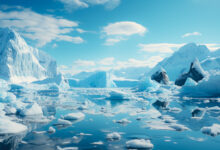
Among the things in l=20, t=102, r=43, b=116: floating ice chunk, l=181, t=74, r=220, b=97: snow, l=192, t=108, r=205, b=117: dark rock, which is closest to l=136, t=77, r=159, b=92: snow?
l=181, t=74, r=220, b=97: snow

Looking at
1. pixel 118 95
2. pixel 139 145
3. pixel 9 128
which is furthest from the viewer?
pixel 118 95

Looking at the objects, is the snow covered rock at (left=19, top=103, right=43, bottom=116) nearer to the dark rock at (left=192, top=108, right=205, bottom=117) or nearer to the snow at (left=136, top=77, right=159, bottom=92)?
the dark rock at (left=192, top=108, right=205, bottom=117)

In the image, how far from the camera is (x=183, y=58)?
8606cm

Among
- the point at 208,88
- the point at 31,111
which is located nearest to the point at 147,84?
the point at 208,88

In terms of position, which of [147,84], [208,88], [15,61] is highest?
[15,61]

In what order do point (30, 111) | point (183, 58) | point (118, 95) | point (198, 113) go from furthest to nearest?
point (183, 58)
point (118, 95)
point (198, 113)
point (30, 111)

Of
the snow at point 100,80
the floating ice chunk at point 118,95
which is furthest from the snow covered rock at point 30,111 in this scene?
the snow at point 100,80

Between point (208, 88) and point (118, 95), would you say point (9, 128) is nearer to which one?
point (118, 95)

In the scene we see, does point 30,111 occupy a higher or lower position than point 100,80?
lower

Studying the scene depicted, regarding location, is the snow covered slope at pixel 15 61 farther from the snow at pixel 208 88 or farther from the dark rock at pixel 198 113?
the dark rock at pixel 198 113

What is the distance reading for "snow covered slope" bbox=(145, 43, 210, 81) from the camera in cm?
8012

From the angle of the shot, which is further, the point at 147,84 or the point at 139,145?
the point at 147,84

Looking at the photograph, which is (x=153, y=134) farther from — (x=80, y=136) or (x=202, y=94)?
(x=202, y=94)

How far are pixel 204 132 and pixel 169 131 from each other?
102 cm
